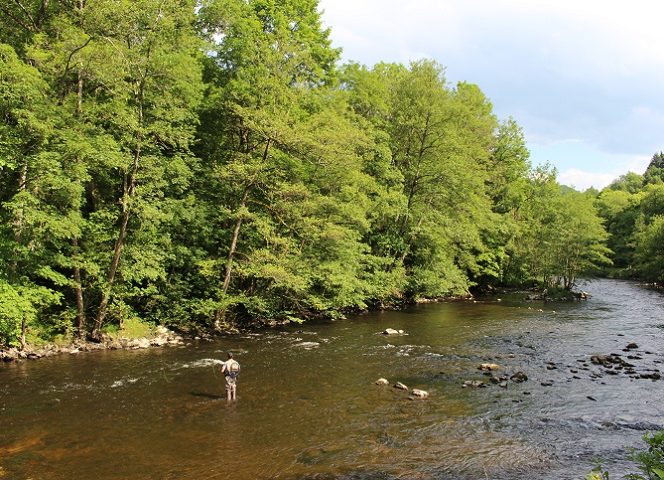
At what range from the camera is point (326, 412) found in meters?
15.7

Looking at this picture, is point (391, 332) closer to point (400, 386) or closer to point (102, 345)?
point (400, 386)

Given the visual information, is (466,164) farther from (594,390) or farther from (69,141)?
(69,141)

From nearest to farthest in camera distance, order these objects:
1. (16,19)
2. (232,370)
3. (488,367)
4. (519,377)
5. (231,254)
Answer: (232,370) → (519,377) → (488,367) → (16,19) → (231,254)

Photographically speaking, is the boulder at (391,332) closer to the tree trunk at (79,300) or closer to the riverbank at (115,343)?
the riverbank at (115,343)

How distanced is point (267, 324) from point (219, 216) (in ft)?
24.7

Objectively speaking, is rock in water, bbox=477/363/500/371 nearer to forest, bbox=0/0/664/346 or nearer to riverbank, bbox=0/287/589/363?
forest, bbox=0/0/664/346

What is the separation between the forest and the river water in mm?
4227

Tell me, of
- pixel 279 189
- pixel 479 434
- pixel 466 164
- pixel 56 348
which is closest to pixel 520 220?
pixel 466 164

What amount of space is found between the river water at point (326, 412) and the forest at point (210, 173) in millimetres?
4227

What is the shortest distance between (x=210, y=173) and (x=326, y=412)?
708 inches

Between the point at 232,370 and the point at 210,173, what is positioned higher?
Result: the point at 210,173

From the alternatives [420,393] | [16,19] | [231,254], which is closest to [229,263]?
[231,254]

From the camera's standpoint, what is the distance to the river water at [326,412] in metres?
12.0

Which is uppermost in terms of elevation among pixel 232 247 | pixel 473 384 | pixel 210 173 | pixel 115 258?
pixel 210 173
